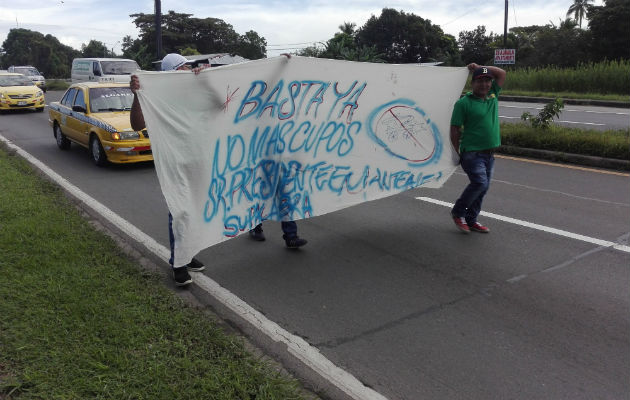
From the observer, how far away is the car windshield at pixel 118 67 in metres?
23.8

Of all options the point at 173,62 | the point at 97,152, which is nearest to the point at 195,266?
the point at 173,62

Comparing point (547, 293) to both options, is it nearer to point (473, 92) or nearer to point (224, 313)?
point (473, 92)

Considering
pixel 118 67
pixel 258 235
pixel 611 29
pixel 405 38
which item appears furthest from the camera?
pixel 405 38

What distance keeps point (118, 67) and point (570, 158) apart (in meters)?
20.5

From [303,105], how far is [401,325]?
2.23 meters

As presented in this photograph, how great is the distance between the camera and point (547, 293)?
4258 millimetres

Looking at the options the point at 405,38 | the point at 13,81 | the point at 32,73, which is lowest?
the point at 13,81

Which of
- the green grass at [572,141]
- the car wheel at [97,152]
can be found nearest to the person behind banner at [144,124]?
the car wheel at [97,152]

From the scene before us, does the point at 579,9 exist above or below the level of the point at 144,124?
above

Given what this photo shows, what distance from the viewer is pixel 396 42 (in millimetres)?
63844

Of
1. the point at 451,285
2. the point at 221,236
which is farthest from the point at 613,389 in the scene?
the point at 221,236

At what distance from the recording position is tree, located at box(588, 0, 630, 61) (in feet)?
126

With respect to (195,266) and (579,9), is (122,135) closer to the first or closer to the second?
(195,266)

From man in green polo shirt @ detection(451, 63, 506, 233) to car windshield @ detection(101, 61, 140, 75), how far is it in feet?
69.7
